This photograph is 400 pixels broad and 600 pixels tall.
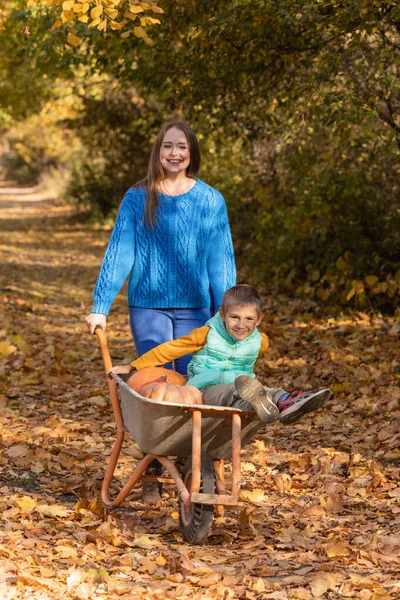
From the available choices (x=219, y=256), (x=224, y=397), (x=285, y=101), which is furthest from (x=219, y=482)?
(x=285, y=101)

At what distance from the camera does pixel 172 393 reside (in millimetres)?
4363

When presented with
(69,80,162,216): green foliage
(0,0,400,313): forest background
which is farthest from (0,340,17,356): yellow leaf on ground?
(69,80,162,216): green foliage

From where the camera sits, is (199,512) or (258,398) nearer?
(258,398)

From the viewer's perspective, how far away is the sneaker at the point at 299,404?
4152 millimetres

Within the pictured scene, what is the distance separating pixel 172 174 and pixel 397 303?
5.98 m

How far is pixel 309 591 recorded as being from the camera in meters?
3.85

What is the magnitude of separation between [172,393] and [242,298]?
56cm

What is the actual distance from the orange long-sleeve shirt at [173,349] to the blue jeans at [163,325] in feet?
1.40

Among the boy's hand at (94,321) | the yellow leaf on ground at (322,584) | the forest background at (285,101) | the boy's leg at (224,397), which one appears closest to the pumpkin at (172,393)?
the boy's leg at (224,397)

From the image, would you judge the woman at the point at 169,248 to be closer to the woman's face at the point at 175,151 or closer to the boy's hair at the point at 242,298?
the woman's face at the point at 175,151

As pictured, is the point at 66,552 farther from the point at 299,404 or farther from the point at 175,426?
the point at 299,404

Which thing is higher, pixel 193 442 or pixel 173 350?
pixel 173 350

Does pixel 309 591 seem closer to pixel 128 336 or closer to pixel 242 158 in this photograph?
pixel 128 336

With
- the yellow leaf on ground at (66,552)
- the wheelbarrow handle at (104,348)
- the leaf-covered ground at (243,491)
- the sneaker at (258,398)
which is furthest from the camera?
the wheelbarrow handle at (104,348)
